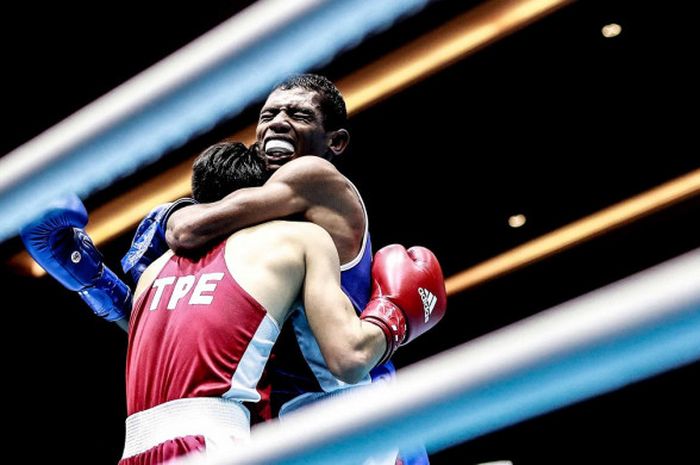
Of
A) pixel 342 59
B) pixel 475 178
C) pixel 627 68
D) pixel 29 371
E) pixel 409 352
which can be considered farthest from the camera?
pixel 409 352

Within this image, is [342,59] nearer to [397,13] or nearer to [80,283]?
[80,283]

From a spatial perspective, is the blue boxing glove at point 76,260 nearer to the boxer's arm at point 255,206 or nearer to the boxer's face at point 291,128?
the boxer's arm at point 255,206

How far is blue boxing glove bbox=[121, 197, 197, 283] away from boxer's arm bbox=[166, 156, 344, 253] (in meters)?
0.05

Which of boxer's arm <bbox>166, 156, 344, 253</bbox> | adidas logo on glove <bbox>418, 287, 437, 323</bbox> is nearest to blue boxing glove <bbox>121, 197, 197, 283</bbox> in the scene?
boxer's arm <bbox>166, 156, 344, 253</bbox>

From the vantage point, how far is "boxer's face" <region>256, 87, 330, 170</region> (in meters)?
1.78

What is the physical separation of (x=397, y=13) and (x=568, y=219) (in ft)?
14.5

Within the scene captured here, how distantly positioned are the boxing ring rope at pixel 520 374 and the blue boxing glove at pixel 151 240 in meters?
1.23

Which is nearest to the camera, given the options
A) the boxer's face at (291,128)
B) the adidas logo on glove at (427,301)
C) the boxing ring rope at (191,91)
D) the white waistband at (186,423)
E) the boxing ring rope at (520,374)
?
the boxing ring rope at (520,374)

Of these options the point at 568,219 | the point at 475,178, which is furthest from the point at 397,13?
the point at 568,219

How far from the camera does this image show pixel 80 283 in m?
1.72

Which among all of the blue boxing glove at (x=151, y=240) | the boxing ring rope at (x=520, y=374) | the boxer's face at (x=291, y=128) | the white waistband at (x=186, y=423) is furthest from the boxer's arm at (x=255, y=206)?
the boxing ring rope at (x=520, y=374)

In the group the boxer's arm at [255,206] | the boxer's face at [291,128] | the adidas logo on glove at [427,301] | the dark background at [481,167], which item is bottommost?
the adidas logo on glove at [427,301]

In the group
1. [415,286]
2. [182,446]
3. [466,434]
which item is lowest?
[466,434]

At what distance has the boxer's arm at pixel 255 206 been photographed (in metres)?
1.52
